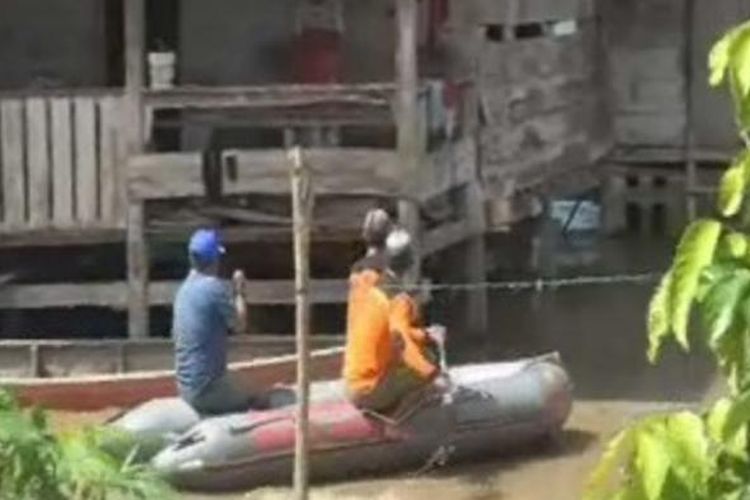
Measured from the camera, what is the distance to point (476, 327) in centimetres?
1559

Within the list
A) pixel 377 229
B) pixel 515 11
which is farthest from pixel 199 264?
pixel 515 11

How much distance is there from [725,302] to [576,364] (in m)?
12.4

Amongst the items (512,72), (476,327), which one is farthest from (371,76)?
(476,327)

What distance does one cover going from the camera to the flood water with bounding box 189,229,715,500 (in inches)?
465

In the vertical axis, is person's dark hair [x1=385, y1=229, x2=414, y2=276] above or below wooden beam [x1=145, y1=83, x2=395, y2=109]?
below

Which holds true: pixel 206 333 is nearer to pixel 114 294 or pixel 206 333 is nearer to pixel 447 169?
pixel 114 294

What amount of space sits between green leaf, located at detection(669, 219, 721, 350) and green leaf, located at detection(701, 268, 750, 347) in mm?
36

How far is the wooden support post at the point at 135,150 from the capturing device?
520 inches

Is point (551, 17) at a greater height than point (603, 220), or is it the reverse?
point (551, 17)

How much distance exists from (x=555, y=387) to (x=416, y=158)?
2089mm

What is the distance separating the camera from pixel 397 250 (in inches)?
435

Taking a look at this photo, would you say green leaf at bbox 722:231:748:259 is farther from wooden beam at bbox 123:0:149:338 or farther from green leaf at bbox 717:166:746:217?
wooden beam at bbox 123:0:149:338

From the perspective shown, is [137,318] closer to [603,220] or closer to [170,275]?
[170,275]

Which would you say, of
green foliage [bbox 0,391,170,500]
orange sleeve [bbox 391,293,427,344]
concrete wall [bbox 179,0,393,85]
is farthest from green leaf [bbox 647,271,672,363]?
concrete wall [bbox 179,0,393,85]
